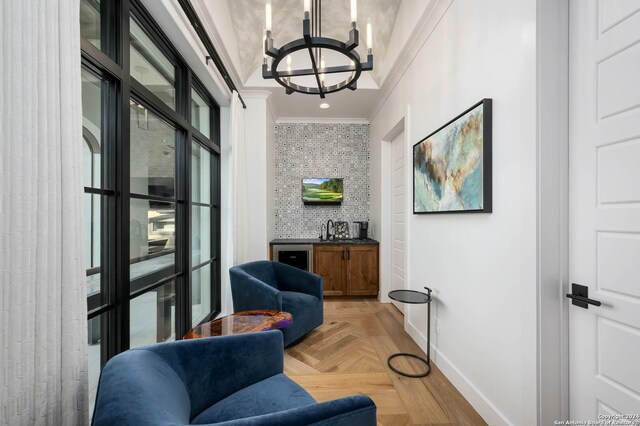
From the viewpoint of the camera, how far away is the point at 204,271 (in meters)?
3.12

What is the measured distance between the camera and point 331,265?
4156 millimetres

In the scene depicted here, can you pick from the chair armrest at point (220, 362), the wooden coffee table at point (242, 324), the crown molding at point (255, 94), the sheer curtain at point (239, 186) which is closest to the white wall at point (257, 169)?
the crown molding at point (255, 94)

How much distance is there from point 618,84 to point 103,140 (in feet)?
7.94

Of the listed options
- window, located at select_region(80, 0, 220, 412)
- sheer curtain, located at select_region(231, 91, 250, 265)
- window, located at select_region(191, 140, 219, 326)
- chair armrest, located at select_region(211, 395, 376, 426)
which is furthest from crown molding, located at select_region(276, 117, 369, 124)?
chair armrest, located at select_region(211, 395, 376, 426)

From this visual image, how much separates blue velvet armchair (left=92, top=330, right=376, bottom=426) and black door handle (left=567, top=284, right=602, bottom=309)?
43.3 inches

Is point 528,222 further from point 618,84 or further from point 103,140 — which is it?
point 103,140

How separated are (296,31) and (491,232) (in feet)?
10.5

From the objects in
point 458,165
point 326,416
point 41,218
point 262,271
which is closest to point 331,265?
point 262,271

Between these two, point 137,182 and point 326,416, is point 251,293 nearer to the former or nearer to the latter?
point 137,182

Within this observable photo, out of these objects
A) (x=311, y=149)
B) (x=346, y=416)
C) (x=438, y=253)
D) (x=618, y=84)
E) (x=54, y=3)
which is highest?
(x=311, y=149)

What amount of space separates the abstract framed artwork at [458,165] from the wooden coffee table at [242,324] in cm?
149

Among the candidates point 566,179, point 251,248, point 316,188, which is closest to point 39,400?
point 566,179

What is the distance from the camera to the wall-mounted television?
4.68 m

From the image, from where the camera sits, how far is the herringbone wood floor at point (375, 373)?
178 centimetres
